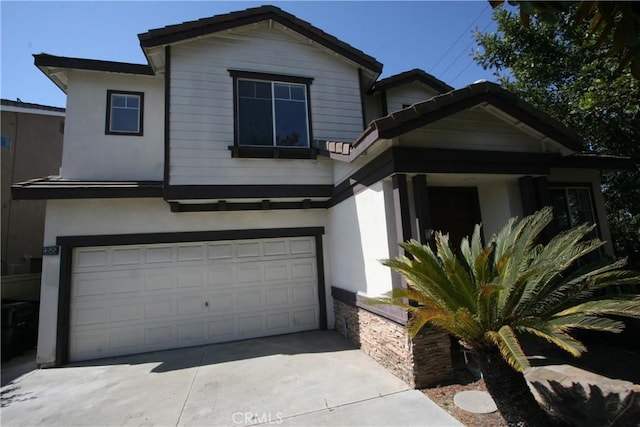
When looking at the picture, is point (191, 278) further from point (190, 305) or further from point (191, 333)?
point (191, 333)

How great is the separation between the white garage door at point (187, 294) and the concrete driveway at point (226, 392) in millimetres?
580

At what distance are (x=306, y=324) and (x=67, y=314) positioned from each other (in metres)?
5.18

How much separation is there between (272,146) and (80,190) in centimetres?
416

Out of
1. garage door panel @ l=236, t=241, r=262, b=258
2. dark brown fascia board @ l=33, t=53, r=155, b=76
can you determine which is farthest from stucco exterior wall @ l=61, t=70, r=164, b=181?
garage door panel @ l=236, t=241, r=262, b=258

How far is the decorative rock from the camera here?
400 cm

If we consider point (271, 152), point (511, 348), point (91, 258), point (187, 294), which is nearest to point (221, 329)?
point (187, 294)

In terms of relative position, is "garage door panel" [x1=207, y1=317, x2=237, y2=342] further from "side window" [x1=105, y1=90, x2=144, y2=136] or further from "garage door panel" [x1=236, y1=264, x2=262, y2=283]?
"side window" [x1=105, y1=90, x2=144, y2=136]

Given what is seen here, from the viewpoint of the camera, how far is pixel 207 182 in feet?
23.2

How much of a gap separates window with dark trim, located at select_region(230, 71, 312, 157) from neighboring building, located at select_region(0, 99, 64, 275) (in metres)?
8.52

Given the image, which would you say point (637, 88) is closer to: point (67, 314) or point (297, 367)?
point (297, 367)

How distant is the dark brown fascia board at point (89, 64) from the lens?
7.50 m

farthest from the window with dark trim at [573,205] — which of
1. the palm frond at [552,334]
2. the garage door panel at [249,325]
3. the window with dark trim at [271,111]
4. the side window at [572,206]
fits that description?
the garage door panel at [249,325]

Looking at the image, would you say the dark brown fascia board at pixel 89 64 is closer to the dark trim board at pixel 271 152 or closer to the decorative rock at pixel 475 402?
the dark trim board at pixel 271 152

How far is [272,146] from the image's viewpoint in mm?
7559
